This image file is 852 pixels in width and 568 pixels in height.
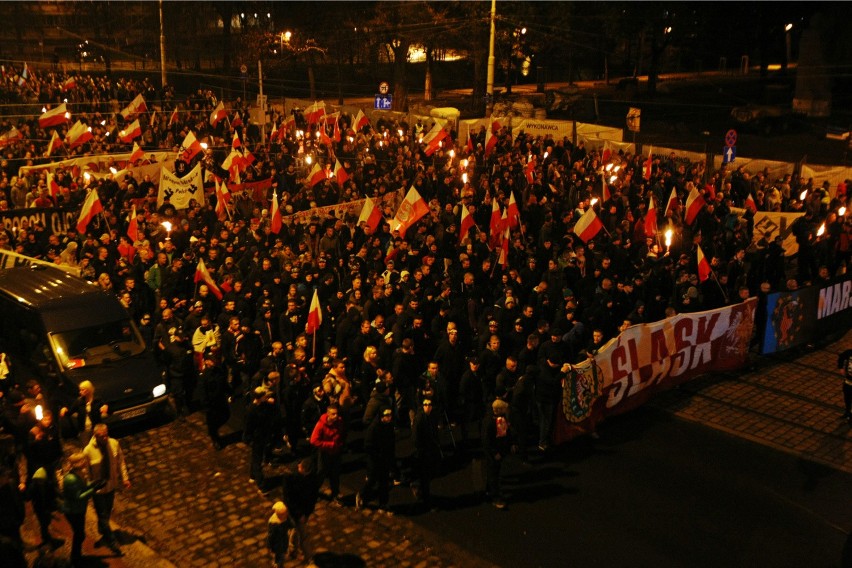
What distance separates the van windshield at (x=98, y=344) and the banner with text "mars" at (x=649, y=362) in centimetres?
668

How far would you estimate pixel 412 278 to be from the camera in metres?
15.0

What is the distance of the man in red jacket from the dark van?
372cm

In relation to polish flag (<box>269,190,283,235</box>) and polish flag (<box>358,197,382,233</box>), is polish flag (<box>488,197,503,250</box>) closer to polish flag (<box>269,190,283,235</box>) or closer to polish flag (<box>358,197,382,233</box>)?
polish flag (<box>358,197,382,233</box>)

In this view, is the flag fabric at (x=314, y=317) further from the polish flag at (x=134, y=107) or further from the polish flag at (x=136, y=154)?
the polish flag at (x=134, y=107)

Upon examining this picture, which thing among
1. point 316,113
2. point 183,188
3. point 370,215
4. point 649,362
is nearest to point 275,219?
point 370,215

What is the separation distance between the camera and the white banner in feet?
69.1

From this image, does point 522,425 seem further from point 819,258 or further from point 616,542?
point 819,258

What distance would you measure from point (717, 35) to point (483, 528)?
54362mm

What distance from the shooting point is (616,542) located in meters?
9.05

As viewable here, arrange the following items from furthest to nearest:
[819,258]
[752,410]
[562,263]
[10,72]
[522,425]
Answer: [10,72], [819,258], [562,263], [752,410], [522,425]

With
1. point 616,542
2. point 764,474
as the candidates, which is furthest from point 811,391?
point 616,542

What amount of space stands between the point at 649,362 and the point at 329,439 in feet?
17.4

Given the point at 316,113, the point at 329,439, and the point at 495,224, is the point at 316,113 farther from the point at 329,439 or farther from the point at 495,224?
the point at 329,439

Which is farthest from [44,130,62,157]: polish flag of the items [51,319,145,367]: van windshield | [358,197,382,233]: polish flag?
[51,319,145,367]: van windshield
